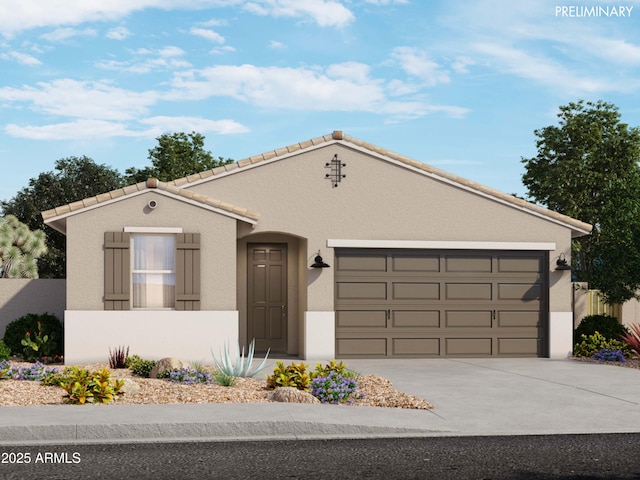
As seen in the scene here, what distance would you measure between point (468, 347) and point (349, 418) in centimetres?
913

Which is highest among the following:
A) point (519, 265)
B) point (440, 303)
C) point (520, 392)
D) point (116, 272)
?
point (519, 265)

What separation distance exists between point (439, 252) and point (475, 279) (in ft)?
3.27

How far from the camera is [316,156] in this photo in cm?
1741

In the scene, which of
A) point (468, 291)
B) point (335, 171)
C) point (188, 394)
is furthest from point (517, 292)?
point (188, 394)

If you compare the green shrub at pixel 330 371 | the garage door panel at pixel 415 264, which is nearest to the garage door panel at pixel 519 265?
the garage door panel at pixel 415 264

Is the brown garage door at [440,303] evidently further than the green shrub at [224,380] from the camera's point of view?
Yes

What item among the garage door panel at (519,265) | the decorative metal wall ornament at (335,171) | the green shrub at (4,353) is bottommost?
the green shrub at (4,353)

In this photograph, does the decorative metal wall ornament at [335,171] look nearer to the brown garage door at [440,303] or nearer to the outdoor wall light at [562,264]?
the brown garage door at [440,303]

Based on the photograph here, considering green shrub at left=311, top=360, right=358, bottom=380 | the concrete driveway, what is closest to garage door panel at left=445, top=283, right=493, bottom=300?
the concrete driveway

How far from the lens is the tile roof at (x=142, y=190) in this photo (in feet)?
51.4

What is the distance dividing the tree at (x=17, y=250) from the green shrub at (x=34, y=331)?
53.8 ft

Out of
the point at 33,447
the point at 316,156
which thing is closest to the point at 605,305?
the point at 316,156

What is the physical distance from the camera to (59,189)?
1645 inches

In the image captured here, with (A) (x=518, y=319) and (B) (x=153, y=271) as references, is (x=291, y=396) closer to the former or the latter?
(B) (x=153, y=271)
